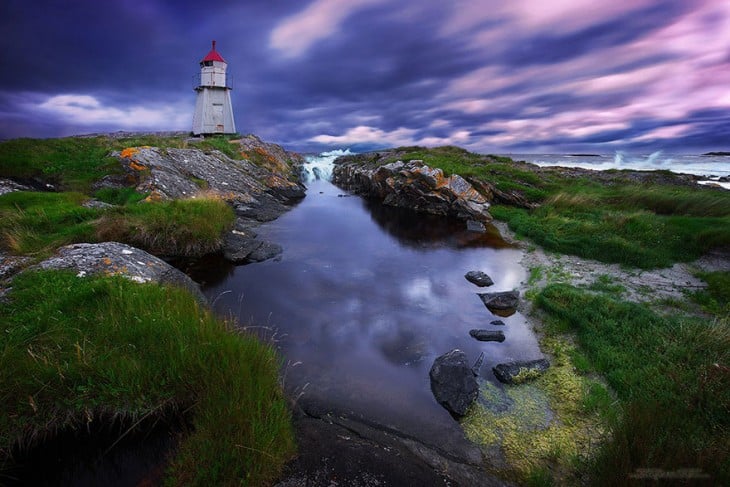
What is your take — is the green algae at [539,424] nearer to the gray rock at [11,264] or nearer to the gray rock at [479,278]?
the gray rock at [479,278]

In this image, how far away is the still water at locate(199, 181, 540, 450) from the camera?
630 centimetres

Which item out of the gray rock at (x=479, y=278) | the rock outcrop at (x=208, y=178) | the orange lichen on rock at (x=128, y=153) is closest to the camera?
the gray rock at (x=479, y=278)

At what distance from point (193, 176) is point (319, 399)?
22.1 m

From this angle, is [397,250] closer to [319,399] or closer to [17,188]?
[319,399]

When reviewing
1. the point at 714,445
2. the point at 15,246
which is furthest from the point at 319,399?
the point at 15,246

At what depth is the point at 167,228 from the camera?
12508mm

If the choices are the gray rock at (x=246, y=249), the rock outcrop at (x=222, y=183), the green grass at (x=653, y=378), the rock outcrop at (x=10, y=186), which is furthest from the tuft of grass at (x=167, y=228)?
the green grass at (x=653, y=378)

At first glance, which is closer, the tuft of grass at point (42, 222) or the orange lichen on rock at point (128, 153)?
the tuft of grass at point (42, 222)

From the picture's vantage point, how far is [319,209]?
2798cm

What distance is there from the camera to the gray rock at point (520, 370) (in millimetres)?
6737

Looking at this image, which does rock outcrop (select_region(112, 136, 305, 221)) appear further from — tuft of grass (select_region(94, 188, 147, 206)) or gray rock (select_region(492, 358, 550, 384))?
gray rock (select_region(492, 358, 550, 384))

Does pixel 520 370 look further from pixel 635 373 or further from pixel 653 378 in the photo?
pixel 653 378

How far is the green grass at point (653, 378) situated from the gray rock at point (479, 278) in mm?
2204

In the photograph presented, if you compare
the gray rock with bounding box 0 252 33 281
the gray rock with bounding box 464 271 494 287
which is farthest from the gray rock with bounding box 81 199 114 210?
the gray rock with bounding box 464 271 494 287
